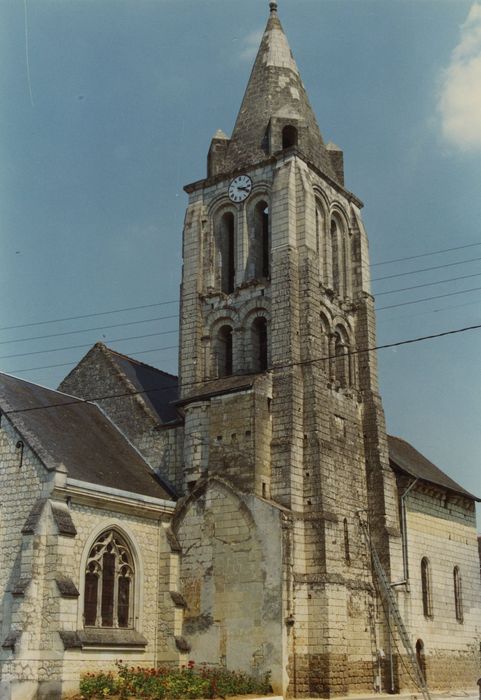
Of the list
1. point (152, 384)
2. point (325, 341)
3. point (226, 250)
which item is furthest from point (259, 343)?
point (152, 384)

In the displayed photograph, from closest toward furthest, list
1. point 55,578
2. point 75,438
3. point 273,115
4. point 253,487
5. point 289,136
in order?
point 55,578
point 253,487
point 75,438
point 273,115
point 289,136

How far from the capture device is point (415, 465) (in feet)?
110

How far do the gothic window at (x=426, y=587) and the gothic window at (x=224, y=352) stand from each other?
32.3ft

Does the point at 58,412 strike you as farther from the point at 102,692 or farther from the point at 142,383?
the point at 102,692

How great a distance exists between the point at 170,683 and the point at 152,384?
41.9ft

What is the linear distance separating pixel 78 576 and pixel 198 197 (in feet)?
50.8

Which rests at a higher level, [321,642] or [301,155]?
[301,155]

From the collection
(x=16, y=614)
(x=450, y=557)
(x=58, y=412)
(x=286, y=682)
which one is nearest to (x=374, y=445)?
(x=450, y=557)

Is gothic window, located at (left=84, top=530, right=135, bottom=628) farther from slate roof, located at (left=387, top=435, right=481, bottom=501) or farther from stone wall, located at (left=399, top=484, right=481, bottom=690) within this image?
slate roof, located at (left=387, top=435, right=481, bottom=501)

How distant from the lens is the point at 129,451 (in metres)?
29.3

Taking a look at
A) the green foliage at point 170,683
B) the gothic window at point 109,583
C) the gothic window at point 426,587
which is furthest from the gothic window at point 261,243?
the green foliage at point 170,683

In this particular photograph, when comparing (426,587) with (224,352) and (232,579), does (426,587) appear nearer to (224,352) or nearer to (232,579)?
(232,579)

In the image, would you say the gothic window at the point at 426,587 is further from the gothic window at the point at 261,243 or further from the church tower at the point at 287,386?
the gothic window at the point at 261,243

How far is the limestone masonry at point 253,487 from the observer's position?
23.8m
